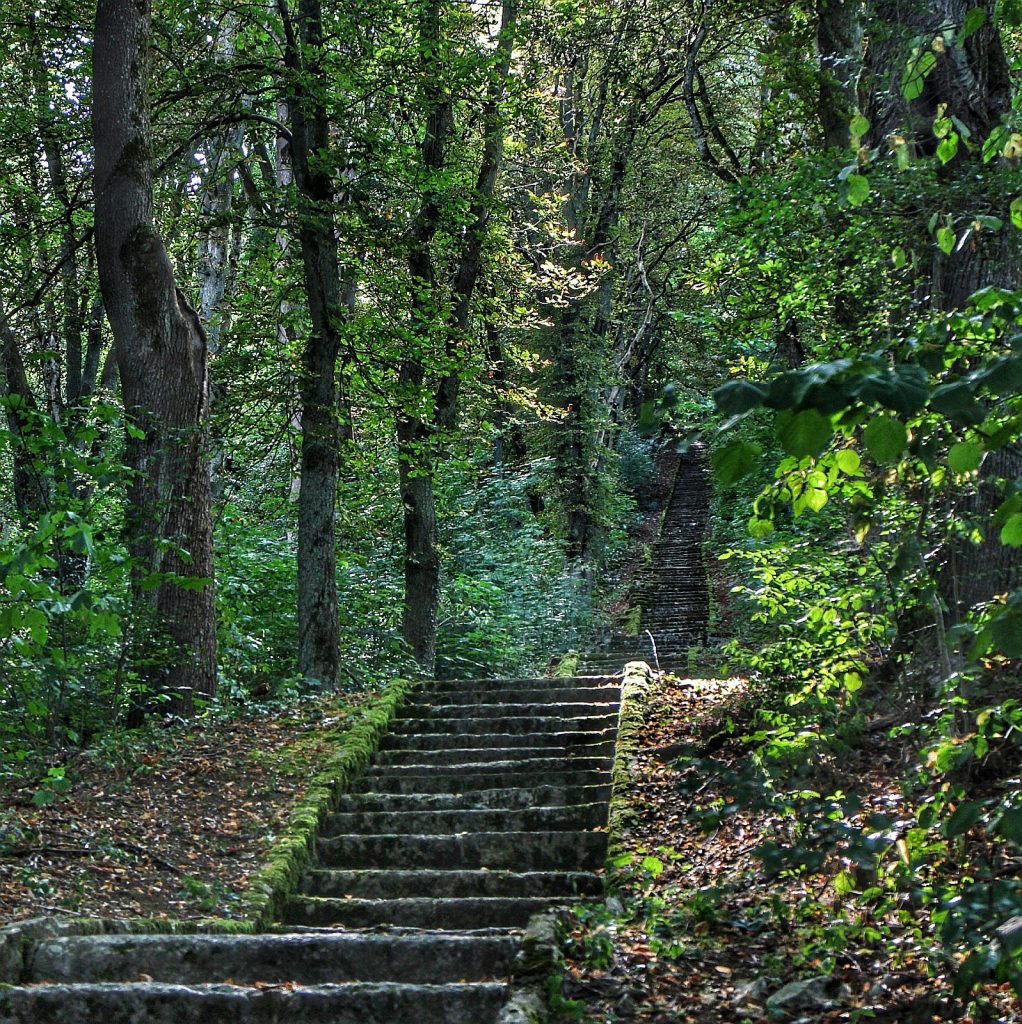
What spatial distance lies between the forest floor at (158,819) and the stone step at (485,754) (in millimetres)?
565

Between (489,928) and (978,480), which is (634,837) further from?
(978,480)

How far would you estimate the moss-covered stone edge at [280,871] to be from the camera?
4.50 m

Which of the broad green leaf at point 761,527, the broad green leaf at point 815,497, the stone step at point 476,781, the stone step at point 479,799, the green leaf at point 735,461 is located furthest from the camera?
the stone step at point 476,781

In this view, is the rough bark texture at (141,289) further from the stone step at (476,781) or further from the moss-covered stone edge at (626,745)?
the moss-covered stone edge at (626,745)

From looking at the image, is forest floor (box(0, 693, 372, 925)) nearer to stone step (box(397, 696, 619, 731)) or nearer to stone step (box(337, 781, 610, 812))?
stone step (box(337, 781, 610, 812))

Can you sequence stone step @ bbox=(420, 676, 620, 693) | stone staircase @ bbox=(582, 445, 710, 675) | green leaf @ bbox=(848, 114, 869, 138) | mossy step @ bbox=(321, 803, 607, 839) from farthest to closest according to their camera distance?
stone staircase @ bbox=(582, 445, 710, 675) → stone step @ bbox=(420, 676, 620, 693) → mossy step @ bbox=(321, 803, 607, 839) → green leaf @ bbox=(848, 114, 869, 138)

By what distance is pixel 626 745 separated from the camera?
8.35 meters

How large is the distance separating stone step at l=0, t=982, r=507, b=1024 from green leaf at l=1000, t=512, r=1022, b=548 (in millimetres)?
2923

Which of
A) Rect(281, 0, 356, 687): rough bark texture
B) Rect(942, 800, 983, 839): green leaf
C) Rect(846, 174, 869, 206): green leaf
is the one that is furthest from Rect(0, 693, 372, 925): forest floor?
Rect(846, 174, 869, 206): green leaf

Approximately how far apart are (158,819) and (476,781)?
2461 mm

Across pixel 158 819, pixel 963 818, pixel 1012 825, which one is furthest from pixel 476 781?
pixel 1012 825

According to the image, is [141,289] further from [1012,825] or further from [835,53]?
[1012,825]

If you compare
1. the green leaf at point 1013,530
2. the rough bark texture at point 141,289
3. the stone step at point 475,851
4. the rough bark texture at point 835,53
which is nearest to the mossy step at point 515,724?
the rough bark texture at point 141,289

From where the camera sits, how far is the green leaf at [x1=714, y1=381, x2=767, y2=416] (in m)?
1.69
